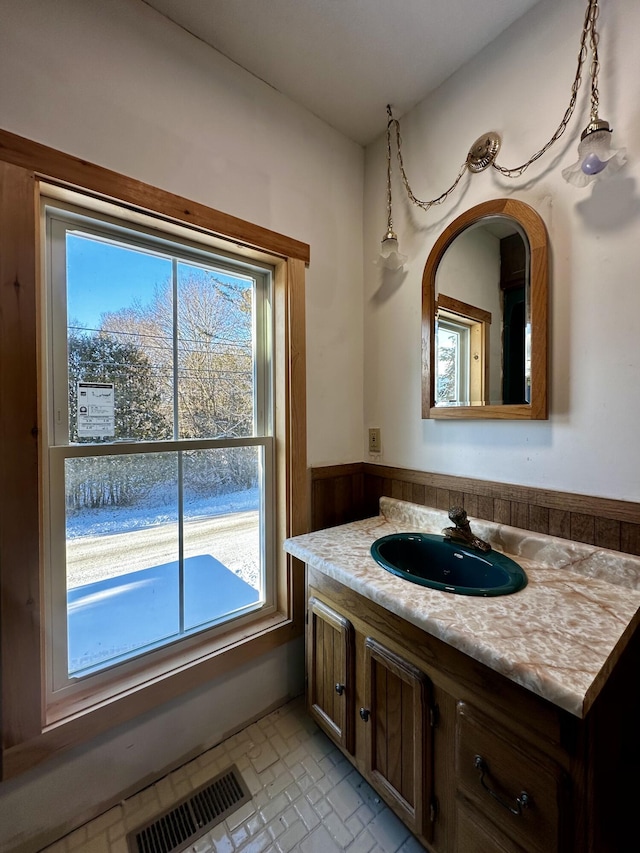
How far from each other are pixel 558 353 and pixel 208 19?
65.5 inches

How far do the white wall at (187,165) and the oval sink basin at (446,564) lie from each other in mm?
537

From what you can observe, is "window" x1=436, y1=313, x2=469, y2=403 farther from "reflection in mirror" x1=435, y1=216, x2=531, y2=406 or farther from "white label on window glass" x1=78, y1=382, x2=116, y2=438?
"white label on window glass" x1=78, y1=382, x2=116, y2=438

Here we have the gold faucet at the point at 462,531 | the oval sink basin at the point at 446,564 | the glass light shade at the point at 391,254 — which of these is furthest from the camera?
the glass light shade at the point at 391,254

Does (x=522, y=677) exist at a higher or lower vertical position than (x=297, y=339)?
lower

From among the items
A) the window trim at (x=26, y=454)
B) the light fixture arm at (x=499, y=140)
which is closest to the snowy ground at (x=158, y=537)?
the window trim at (x=26, y=454)

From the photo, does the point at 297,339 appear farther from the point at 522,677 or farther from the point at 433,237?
the point at 522,677

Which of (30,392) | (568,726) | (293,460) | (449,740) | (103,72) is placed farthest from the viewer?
(293,460)

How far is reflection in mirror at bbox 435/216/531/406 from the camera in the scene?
48.1 inches

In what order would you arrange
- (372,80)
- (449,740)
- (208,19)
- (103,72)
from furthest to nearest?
(372,80) → (208,19) → (103,72) → (449,740)

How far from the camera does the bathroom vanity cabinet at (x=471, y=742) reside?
0.66 m

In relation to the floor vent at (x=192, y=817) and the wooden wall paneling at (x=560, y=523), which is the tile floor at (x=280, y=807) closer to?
the floor vent at (x=192, y=817)

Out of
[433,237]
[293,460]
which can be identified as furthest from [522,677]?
[433,237]

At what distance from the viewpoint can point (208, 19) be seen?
1199 millimetres

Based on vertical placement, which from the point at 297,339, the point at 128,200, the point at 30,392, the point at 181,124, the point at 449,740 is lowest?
the point at 449,740
